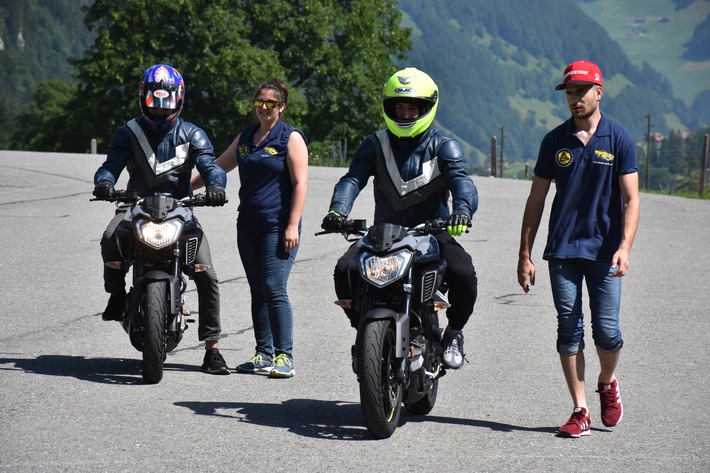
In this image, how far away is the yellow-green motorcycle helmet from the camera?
5988mm

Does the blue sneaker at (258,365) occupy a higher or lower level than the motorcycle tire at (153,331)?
lower

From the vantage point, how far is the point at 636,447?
550 cm

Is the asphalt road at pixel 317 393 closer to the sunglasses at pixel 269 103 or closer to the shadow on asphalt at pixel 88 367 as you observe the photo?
the shadow on asphalt at pixel 88 367

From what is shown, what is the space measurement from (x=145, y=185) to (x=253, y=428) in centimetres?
224

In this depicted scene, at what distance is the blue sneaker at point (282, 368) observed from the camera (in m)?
7.22

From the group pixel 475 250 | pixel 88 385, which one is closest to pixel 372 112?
pixel 475 250

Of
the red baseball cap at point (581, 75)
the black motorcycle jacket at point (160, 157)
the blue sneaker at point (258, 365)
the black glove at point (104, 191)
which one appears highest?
the red baseball cap at point (581, 75)

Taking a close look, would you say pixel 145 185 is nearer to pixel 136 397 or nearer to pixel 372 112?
pixel 136 397

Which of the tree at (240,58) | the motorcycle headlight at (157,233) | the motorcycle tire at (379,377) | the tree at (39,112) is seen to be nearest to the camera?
the motorcycle tire at (379,377)

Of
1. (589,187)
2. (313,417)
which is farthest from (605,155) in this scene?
(313,417)

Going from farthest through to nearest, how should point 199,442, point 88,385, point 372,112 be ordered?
point 372,112
point 88,385
point 199,442

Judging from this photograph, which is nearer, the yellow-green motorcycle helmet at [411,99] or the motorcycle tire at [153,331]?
the yellow-green motorcycle helmet at [411,99]

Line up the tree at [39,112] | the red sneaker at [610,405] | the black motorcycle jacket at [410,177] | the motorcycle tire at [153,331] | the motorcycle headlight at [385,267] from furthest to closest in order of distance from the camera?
1. the tree at [39,112]
2. the motorcycle tire at [153,331]
3. the black motorcycle jacket at [410,177]
4. the red sneaker at [610,405]
5. the motorcycle headlight at [385,267]

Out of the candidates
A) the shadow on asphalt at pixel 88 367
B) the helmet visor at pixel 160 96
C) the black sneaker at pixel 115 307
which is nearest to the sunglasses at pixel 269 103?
the helmet visor at pixel 160 96
